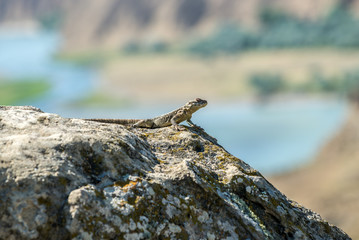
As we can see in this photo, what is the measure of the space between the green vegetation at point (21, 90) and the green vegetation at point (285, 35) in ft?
124

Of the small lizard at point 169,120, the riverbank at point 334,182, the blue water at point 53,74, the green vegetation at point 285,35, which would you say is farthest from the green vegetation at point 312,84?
the small lizard at point 169,120

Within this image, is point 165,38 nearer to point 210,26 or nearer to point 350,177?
point 210,26

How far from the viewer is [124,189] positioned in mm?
7051

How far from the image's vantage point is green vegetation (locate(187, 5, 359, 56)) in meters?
124

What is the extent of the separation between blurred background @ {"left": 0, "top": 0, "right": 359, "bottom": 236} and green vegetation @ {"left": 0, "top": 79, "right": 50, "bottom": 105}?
0.30 metres

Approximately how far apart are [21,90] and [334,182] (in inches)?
3904

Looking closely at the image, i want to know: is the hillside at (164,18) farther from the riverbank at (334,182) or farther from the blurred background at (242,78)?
the riverbank at (334,182)

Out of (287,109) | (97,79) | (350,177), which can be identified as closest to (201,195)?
(350,177)

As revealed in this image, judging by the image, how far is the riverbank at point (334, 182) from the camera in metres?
35.9

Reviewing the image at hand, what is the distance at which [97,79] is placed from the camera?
135375 millimetres

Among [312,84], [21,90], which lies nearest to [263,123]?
[312,84]

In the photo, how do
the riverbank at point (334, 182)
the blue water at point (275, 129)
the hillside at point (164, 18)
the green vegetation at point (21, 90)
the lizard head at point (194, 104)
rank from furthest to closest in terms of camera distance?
the hillside at point (164, 18)
the green vegetation at point (21, 90)
the blue water at point (275, 129)
the riverbank at point (334, 182)
the lizard head at point (194, 104)

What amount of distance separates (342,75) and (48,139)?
102 meters

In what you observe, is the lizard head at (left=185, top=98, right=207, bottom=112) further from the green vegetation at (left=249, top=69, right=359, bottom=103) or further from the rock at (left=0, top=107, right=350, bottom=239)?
the green vegetation at (left=249, top=69, right=359, bottom=103)
